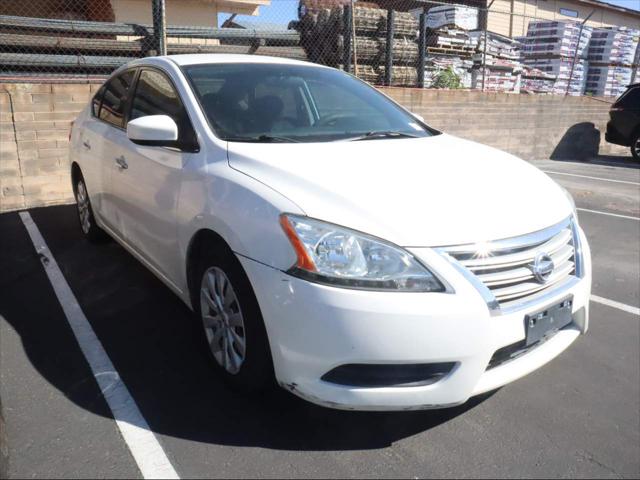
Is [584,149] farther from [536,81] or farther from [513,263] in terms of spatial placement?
[513,263]

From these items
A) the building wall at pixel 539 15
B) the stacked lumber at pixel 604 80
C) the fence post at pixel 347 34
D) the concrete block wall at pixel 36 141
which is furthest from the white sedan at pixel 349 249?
the building wall at pixel 539 15

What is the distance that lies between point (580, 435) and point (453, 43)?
11.8m

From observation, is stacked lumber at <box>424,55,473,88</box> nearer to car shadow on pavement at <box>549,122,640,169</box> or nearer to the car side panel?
car shadow on pavement at <box>549,122,640,169</box>

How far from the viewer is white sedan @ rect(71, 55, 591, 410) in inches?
85.9

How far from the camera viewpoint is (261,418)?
2645 millimetres

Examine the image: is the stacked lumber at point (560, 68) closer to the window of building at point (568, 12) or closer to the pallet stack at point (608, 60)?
the pallet stack at point (608, 60)

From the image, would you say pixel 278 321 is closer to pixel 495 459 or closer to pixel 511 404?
pixel 495 459

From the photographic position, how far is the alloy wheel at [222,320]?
8.64ft

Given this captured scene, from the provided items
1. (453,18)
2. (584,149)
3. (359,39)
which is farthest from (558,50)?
(359,39)

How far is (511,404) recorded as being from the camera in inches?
111

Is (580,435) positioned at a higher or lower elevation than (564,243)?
lower

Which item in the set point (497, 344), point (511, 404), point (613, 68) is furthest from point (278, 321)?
point (613, 68)

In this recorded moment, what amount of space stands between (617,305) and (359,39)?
22.9ft

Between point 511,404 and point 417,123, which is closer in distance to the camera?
point 511,404
